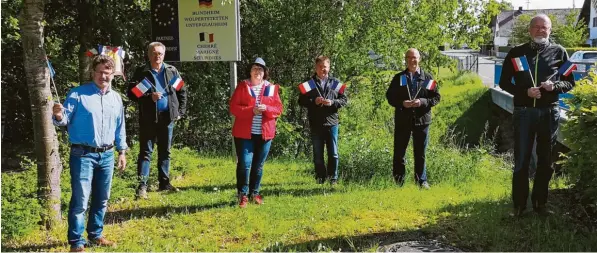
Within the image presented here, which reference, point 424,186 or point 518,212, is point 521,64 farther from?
point 424,186

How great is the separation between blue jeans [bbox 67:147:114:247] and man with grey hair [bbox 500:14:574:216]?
12.6 feet

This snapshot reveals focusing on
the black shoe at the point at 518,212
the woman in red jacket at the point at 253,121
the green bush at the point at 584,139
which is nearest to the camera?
the green bush at the point at 584,139

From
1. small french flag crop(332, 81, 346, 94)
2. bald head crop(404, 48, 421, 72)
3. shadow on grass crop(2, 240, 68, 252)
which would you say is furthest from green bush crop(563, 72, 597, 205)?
shadow on grass crop(2, 240, 68, 252)

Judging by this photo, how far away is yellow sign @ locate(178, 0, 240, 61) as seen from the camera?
8125 millimetres

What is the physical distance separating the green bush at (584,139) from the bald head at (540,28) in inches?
31.0

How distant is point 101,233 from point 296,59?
617cm

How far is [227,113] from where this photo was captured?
36.2 feet

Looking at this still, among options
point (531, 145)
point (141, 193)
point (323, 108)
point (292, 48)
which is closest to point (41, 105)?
point (141, 193)

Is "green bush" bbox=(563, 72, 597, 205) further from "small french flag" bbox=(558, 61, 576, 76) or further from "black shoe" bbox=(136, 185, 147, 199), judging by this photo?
"black shoe" bbox=(136, 185, 147, 199)

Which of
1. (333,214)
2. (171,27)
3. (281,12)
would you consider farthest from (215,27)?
(333,214)

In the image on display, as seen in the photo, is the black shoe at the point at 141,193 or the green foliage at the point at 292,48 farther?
the green foliage at the point at 292,48

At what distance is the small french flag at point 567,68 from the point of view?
5195 mm

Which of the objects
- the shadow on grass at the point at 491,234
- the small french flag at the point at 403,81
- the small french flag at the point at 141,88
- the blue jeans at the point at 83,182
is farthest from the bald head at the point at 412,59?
the blue jeans at the point at 83,182

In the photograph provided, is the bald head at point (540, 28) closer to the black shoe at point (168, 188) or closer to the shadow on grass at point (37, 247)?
the black shoe at point (168, 188)
